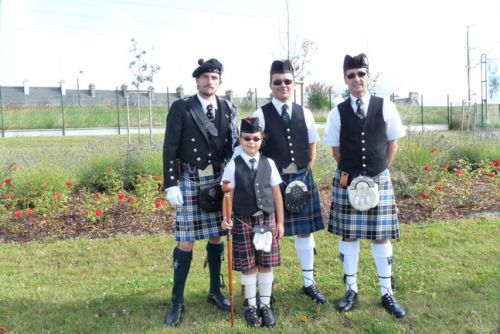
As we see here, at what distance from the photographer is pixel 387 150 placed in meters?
3.39

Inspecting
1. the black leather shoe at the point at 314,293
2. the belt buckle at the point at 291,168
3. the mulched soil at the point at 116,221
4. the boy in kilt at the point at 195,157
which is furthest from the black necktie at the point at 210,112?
the mulched soil at the point at 116,221

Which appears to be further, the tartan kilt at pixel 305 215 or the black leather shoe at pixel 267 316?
the tartan kilt at pixel 305 215

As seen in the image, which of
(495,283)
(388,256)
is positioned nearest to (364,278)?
(388,256)

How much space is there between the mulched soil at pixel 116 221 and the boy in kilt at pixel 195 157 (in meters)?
2.17

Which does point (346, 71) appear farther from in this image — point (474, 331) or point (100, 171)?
point (100, 171)

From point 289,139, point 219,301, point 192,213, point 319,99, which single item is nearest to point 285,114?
point 289,139

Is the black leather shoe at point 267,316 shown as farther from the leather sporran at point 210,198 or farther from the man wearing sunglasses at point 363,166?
the leather sporran at point 210,198

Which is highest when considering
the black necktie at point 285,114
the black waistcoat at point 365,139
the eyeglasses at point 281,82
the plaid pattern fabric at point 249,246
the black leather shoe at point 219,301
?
the eyeglasses at point 281,82

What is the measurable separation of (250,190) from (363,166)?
0.80 m

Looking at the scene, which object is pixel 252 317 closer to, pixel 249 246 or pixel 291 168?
pixel 249 246

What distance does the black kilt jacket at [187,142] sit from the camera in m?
3.18

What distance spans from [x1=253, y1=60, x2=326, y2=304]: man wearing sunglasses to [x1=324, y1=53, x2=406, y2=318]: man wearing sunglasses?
0.19 metres

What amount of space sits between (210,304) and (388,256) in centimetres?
135

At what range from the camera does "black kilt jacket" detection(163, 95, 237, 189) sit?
10.4 feet
